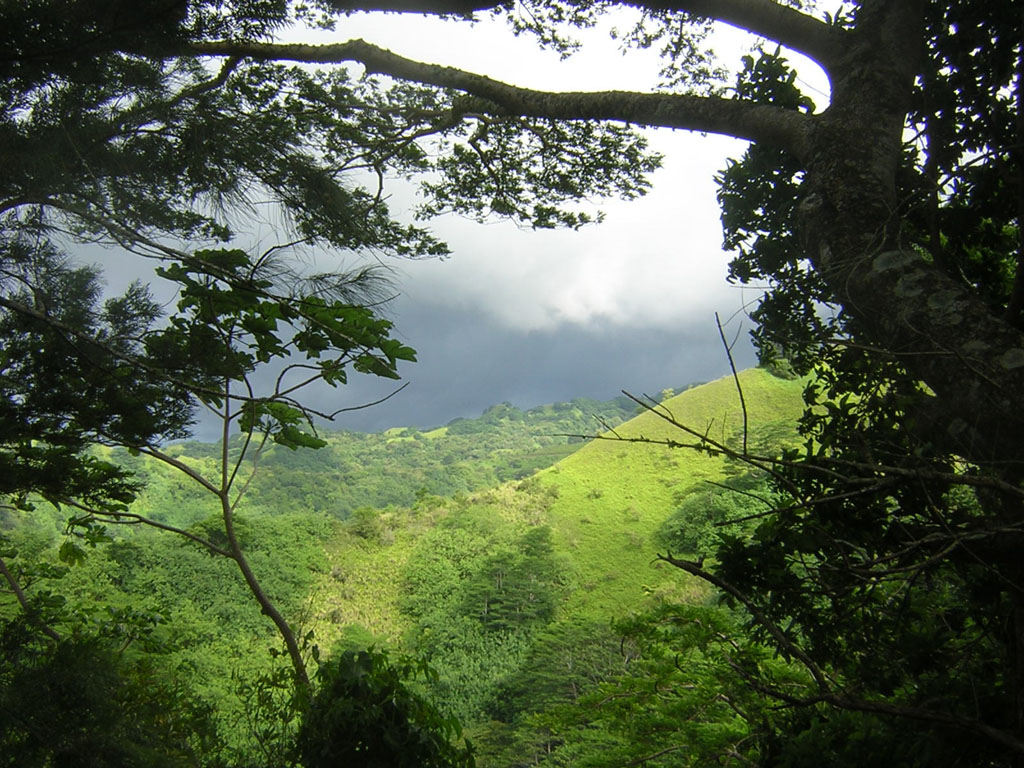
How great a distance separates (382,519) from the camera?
58.3 feet

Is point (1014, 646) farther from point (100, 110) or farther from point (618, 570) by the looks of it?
point (618, 570)

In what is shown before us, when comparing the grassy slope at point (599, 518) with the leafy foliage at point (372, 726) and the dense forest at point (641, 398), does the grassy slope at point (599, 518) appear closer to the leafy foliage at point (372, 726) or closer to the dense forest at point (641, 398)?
the dense forest at point (641, 398)

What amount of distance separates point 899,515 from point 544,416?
113ft

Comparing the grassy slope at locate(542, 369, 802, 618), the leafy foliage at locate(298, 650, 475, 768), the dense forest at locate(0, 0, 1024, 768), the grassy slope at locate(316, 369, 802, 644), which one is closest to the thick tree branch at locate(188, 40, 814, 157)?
the dense forest at locate(0, 0, 1024, 768)

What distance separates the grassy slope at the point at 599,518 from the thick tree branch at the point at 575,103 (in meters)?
10.6

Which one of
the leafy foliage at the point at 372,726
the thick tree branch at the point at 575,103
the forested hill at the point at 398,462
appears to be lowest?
the leafy foliage at the point at 372,726

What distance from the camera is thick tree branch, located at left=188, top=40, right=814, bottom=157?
2133mm

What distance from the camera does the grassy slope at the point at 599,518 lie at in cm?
1341

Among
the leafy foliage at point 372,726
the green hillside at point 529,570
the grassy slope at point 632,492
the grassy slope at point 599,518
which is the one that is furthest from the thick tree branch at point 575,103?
the grassy slope at point 599,518

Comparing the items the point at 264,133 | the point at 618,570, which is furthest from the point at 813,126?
the point at 618,570

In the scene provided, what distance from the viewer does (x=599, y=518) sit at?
15.3m

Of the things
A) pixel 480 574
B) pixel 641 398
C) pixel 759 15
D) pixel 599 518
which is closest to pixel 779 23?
pixel 759 15

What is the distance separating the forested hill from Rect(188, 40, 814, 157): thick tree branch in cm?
1854

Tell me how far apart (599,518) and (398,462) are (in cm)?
1877
